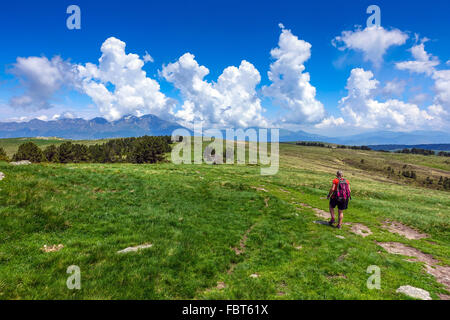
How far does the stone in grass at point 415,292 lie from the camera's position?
707 centimetres

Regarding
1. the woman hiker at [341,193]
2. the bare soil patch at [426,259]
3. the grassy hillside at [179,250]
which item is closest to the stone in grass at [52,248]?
the grassy hillside at [179,250]

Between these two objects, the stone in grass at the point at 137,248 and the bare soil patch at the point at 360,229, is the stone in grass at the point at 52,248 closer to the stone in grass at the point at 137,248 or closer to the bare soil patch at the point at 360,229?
the stone in grass at the point at 137,248

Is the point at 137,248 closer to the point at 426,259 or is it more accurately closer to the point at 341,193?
the point at 341,193

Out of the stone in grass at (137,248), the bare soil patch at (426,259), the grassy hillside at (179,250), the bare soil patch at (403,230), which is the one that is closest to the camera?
the grassy hillside at (179,250)

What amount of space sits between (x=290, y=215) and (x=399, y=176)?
181m

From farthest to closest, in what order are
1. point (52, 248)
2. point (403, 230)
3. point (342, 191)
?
point (403, 230), point (342, 191), point (52, 248)

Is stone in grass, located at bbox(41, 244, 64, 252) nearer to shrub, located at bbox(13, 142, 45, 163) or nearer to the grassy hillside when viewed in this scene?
the grassy hillside

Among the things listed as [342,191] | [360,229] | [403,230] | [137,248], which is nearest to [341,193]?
[342,191]

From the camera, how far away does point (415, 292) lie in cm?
733

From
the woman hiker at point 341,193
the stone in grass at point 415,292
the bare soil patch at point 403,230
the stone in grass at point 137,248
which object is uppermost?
the woman hiker at point 341,193

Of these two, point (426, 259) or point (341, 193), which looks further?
point (341, 193)
